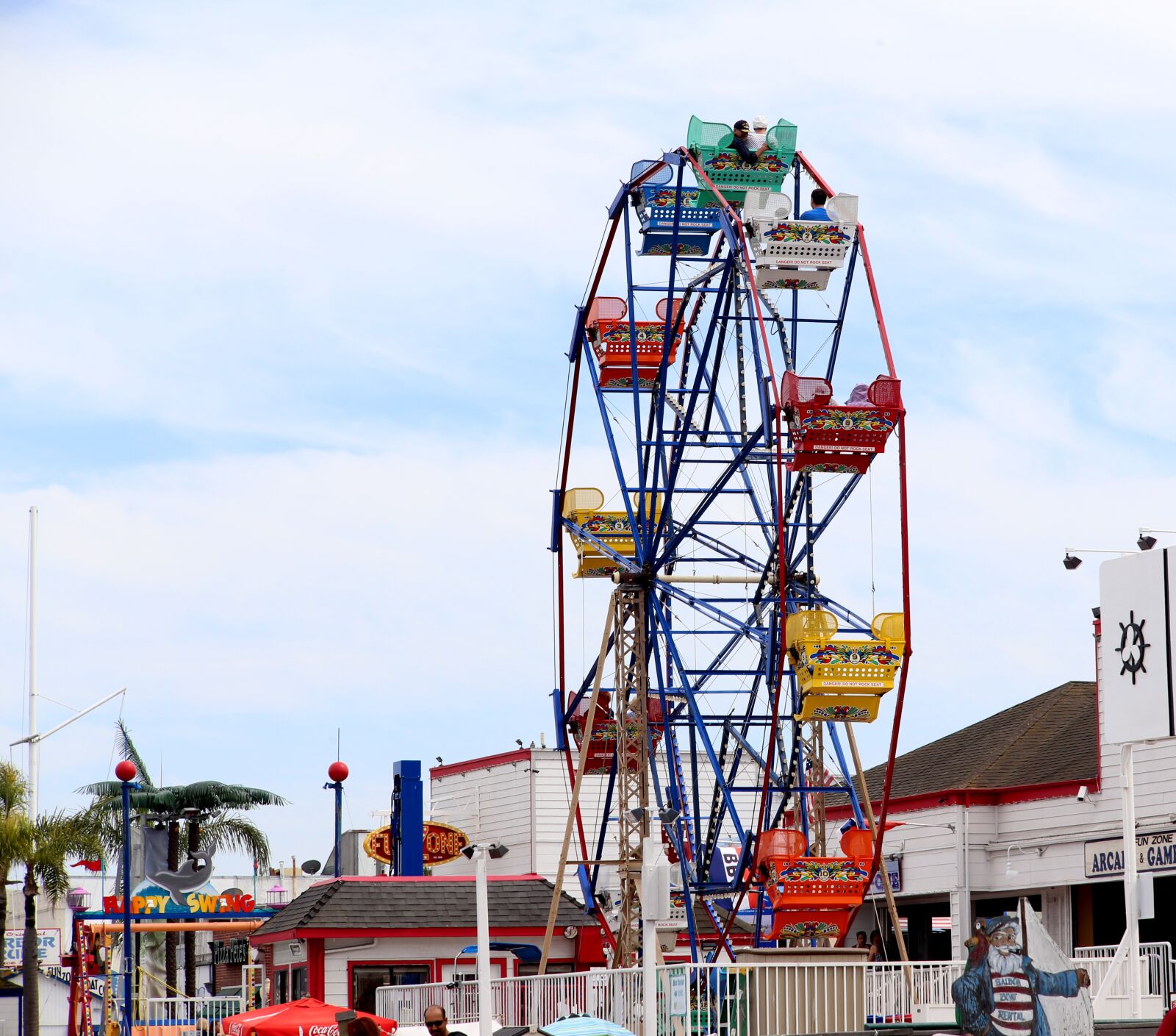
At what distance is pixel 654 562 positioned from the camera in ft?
90.0

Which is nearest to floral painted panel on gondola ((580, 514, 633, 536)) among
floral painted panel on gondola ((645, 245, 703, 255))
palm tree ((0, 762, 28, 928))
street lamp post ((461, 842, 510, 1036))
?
floral painted panel on gondola ((645, 245, 703, 255))

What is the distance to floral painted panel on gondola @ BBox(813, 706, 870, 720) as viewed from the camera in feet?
78.2

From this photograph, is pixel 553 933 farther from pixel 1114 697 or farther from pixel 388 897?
pixel 1114 697

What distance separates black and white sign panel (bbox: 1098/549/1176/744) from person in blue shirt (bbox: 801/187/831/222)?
790 centimetres

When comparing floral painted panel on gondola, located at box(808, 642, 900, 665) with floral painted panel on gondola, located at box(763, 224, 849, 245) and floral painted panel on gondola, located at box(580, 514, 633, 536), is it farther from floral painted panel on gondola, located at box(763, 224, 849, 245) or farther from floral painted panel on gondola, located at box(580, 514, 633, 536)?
floral painted panel on gondola, located at box(580, 514, 633, 536)

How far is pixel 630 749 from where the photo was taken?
2691cm

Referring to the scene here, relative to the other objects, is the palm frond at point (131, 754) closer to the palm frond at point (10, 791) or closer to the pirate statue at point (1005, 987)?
the palm frond at point (10, 791)

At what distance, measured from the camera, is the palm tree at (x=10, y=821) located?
3494 cm

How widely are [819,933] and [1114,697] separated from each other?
673 cm

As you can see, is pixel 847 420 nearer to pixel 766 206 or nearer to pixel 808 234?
pixel 808 234

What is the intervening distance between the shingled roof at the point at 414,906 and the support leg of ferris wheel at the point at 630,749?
280 centimetres

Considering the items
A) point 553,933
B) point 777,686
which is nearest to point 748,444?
point 777,686

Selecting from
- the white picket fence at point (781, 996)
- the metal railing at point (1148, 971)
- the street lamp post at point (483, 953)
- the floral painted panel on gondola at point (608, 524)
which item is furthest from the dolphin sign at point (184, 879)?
the street lamp post at point (483, 953)

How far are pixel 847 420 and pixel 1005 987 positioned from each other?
11.2 meters
